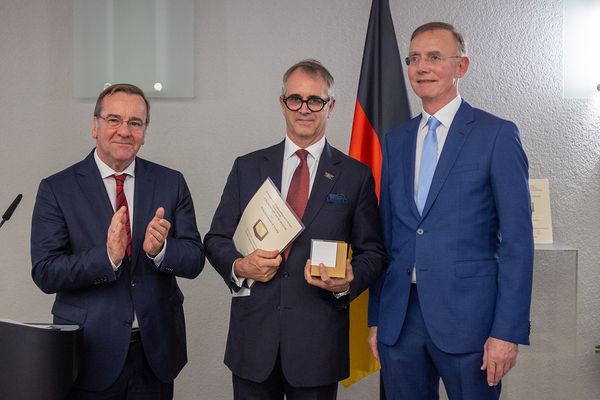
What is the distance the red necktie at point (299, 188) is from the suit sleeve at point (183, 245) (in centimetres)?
32

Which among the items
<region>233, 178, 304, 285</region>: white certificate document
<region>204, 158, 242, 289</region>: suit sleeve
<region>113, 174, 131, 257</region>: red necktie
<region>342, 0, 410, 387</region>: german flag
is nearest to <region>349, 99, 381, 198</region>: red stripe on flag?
<region>342, 0, 410, 387</region>: german flag

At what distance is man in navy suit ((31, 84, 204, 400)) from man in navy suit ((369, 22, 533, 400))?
74 centimetres

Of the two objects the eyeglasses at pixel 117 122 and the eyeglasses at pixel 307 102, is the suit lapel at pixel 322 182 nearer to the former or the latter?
the eyeglasses at pixel 307 102

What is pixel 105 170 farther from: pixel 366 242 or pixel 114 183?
pixel 366 242

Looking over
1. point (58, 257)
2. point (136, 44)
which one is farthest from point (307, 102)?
point (136, 44)

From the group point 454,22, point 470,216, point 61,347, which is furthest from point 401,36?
point 61,347

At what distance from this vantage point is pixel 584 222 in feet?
12.2

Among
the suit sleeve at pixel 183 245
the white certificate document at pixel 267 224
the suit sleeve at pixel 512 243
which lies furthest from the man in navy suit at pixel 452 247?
A: the suit sleeve at pixel 183 245

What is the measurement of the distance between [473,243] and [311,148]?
0.66m

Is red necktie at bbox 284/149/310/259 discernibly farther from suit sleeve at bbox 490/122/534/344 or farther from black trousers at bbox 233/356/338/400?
suit sleeve at bbox 490/122/534/344

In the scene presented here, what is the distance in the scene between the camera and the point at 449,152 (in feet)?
7.20

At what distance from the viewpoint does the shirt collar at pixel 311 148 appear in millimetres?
2400

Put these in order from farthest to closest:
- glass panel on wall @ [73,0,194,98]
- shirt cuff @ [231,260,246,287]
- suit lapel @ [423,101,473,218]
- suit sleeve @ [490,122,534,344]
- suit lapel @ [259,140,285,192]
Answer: glass panel on wall @ [73,0,194,98]
suit lapel @ [259,140,285,192]
shirt cuff @ [231,260,246,287]
suit lapel @ [423,101,473,218]
suit sleeve @ [490,122,534,344]

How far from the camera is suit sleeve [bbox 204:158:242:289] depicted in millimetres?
2314
